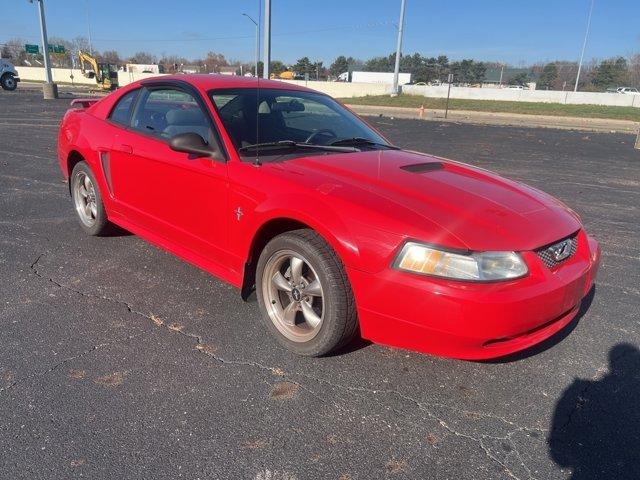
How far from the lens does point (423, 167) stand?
10.9 feet

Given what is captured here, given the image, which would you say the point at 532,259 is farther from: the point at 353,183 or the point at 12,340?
the point at 12,340

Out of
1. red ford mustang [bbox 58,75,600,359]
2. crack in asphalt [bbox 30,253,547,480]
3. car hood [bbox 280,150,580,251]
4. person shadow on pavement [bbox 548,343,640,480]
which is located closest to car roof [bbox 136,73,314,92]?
red ford mustang [bbox 58,75,600,359]

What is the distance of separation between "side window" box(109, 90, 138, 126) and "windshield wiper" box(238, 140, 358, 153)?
4.87 feet

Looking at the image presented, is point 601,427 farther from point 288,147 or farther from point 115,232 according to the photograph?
point 115,232

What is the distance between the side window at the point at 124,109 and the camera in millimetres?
4171

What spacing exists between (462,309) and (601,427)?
3.04 ft

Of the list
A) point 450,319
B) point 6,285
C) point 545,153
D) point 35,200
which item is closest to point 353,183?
point 450,319

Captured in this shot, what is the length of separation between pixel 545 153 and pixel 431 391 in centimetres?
1190

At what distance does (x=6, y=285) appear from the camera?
3721mm

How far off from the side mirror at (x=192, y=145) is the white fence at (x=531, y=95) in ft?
152

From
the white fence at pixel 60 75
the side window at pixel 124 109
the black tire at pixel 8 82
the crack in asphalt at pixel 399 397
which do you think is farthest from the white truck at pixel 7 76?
the crack in asphalt at pixel 399 397

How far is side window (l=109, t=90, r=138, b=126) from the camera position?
4171 mm

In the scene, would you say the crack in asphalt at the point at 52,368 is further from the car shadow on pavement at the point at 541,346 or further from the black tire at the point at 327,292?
the car shadow on pavement at the point at 541,346

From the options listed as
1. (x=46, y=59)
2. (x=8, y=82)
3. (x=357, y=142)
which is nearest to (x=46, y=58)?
(x=46, y=59)
